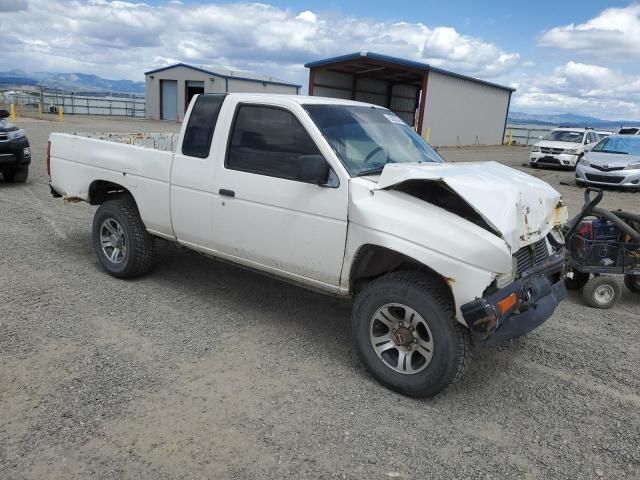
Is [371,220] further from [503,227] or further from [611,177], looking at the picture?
[611,177]

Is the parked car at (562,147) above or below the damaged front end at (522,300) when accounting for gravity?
above

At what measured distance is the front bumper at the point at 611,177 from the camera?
46.7 ft

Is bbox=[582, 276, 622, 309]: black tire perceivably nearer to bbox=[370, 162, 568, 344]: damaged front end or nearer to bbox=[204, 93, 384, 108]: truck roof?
bbox=[370, 162, 568, 344]: damaged front end

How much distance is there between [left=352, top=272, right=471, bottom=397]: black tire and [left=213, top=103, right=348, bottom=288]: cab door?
37 centimetres

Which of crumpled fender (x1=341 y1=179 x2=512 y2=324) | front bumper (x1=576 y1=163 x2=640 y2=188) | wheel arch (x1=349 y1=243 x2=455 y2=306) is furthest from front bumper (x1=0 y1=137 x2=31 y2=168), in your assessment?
front bumper (x1=576 y1=163 x2=640 y2=188)

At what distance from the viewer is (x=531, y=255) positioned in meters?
3.83

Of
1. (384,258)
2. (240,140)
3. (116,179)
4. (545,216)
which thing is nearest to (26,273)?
(116,179)

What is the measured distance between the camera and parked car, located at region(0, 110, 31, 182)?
1015 cm

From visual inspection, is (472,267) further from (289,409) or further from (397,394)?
(289,409)

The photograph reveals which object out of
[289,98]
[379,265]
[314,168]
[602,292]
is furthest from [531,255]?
[602,292]

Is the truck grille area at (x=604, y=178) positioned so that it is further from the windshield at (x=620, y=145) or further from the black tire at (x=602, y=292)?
the black tire at (x=602, y=292)

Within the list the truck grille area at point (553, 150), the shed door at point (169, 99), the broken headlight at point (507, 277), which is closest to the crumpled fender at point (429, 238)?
the broken headlight at point (507, 277)

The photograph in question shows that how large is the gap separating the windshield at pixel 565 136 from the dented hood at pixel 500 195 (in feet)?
63.3

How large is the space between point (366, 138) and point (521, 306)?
1.75m
